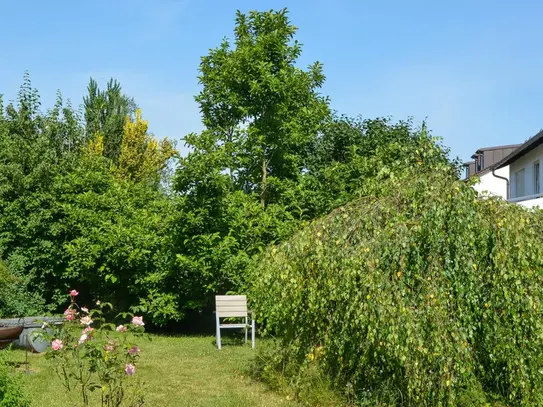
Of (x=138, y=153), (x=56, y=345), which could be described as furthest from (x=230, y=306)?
(x=138, y=153)

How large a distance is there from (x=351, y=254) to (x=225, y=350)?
6.00 m

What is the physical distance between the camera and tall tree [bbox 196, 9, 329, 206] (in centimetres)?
1423

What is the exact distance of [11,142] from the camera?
55.2ft

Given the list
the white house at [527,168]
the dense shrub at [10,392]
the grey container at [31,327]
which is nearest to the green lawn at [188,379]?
the grey container at [31,327]

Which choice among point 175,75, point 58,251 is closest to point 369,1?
point 175,75

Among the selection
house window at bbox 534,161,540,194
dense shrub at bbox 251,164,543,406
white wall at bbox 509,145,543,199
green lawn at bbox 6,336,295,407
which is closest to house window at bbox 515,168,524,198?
white wall at bbox 509,145,543,199

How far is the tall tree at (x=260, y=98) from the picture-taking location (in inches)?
560

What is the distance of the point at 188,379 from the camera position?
8.87 m

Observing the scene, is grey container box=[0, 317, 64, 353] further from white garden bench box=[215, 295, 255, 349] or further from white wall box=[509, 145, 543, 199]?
white wall box=[509, 145, 543, 199]

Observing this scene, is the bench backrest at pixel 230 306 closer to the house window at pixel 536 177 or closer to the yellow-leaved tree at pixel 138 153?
the house window at pixel 536 177

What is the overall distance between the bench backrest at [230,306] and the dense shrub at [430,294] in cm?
526

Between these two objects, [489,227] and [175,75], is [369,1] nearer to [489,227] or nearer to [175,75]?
[489,227]

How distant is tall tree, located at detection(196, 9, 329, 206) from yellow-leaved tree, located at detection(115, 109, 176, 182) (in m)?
12.2

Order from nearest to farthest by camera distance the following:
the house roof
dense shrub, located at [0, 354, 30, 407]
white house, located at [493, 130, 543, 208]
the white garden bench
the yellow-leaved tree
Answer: dense shrub, located at [0, 354, 30, 407] → the white garden bench → the house roof → white house, located at [493, 130, 543, 208] → the yellow-leaved tree
